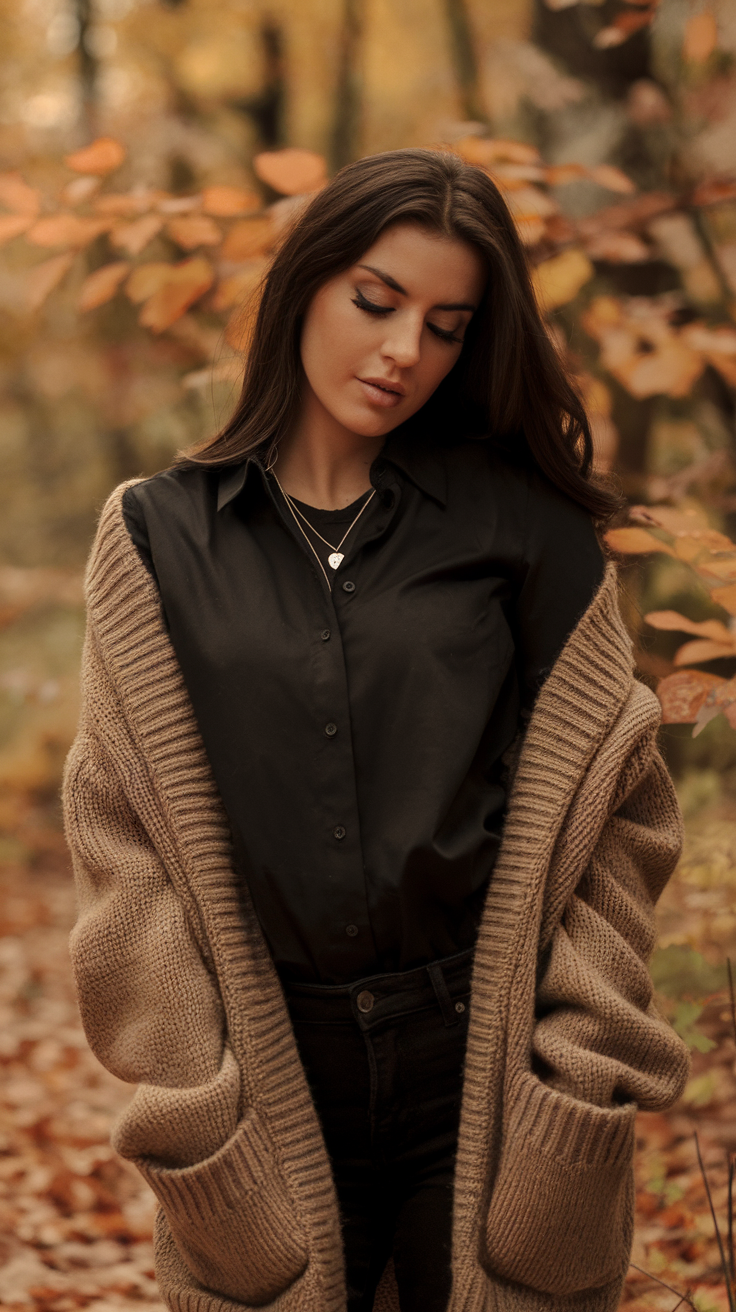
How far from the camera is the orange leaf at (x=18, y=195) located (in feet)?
10.2

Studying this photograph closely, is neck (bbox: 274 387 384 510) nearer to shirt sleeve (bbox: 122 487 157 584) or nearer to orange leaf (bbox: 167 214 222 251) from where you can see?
shirt sleeve (bbox: 122 487 157 584)

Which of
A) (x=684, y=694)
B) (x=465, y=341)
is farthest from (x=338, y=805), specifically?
(x=684, y=694)

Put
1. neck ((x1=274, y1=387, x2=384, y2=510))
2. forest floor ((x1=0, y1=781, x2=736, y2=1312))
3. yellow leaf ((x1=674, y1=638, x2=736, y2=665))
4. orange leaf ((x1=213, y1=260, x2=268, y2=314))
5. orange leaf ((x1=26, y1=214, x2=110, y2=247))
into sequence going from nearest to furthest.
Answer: neck ((x1=274, y1=387, x2=384, y2=510)) → yellow leaf ((x1=674, y1=638, x2=736, y2=665)) → forest floor ((x1=0, y1=781, x2=736, y2=1312)) → orange leaf ((x1=26, y1=214, x2=110, y2=247)) → orange leaf ((x1=213, y1=260, x2=268, y2=314))

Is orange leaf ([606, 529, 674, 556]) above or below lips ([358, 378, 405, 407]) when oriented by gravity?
below

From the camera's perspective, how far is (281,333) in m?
1.92

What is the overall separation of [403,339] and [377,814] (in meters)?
0.75

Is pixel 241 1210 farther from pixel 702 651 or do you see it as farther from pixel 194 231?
pixel 194 231

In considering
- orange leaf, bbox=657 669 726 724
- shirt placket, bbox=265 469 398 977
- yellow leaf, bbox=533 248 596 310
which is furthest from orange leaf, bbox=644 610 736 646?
yellow leaf, bbox=533 248 596 310

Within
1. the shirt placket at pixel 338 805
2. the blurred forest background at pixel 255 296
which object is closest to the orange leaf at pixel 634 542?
the blurred forest background at pixel 255 296

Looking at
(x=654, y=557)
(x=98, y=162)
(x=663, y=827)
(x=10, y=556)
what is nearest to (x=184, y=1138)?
(x=663, y=827)

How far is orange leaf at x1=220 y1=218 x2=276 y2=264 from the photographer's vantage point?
3.13 meters

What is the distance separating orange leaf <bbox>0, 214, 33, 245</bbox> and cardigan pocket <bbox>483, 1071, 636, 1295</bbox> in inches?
101

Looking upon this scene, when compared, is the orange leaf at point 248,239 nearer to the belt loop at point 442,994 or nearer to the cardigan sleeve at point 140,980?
the cardigan sleeve at point 140,980

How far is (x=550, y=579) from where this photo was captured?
191 cm
